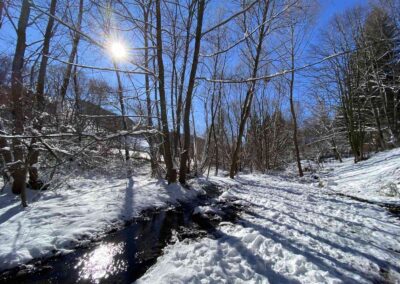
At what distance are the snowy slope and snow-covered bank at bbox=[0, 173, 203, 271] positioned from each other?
5.92 ft

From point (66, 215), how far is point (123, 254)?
6.70 feet

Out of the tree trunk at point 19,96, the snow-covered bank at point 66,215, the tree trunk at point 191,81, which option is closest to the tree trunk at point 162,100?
the tree trunk at point 191,81

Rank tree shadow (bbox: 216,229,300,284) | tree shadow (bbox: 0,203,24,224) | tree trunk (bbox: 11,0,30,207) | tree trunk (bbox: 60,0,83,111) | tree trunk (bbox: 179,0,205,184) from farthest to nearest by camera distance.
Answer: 1. tree trunk (bbox: 60,0,83,111)
2. tree trunk (bbox: 179,0,205,184)
3. tree trunk (bbox: 11,0,30,207)
4. tree shadow (bbox: 0,203,24,224)
5. tree shadow (bbox: 216,229,300,284)

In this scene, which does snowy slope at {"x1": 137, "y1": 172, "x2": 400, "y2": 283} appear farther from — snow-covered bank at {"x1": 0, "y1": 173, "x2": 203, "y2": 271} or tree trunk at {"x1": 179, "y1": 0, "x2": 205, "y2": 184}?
tree trunk at {"x1": 179, "y1": 0, "x2": 205, "y2": 184}

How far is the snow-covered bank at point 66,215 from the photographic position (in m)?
3.84

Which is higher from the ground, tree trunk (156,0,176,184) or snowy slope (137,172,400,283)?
tree trunk (156,0,176,184)

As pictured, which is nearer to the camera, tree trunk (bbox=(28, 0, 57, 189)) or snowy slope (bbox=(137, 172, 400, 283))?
snowy slope (bbox=(137, 172, 400, 283))

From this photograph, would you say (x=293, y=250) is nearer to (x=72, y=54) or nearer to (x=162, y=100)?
(x=162, y=100)

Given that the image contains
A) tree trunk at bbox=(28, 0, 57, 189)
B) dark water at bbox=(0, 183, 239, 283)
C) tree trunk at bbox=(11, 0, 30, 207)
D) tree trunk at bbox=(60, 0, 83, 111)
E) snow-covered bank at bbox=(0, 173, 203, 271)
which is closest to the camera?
dark water at bbox=(0, 183, 239, 283)

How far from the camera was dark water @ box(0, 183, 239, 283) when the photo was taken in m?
3.24

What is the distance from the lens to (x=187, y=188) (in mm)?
8711

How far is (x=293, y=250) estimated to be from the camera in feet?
12.7

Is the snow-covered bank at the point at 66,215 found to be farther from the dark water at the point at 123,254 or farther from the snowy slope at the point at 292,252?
the snowy slope at the point at 292,252

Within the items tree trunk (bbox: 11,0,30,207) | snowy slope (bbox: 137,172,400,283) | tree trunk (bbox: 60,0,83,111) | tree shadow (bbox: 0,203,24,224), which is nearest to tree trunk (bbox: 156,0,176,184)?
tree trunk (bbox: 60,0,83,111)
